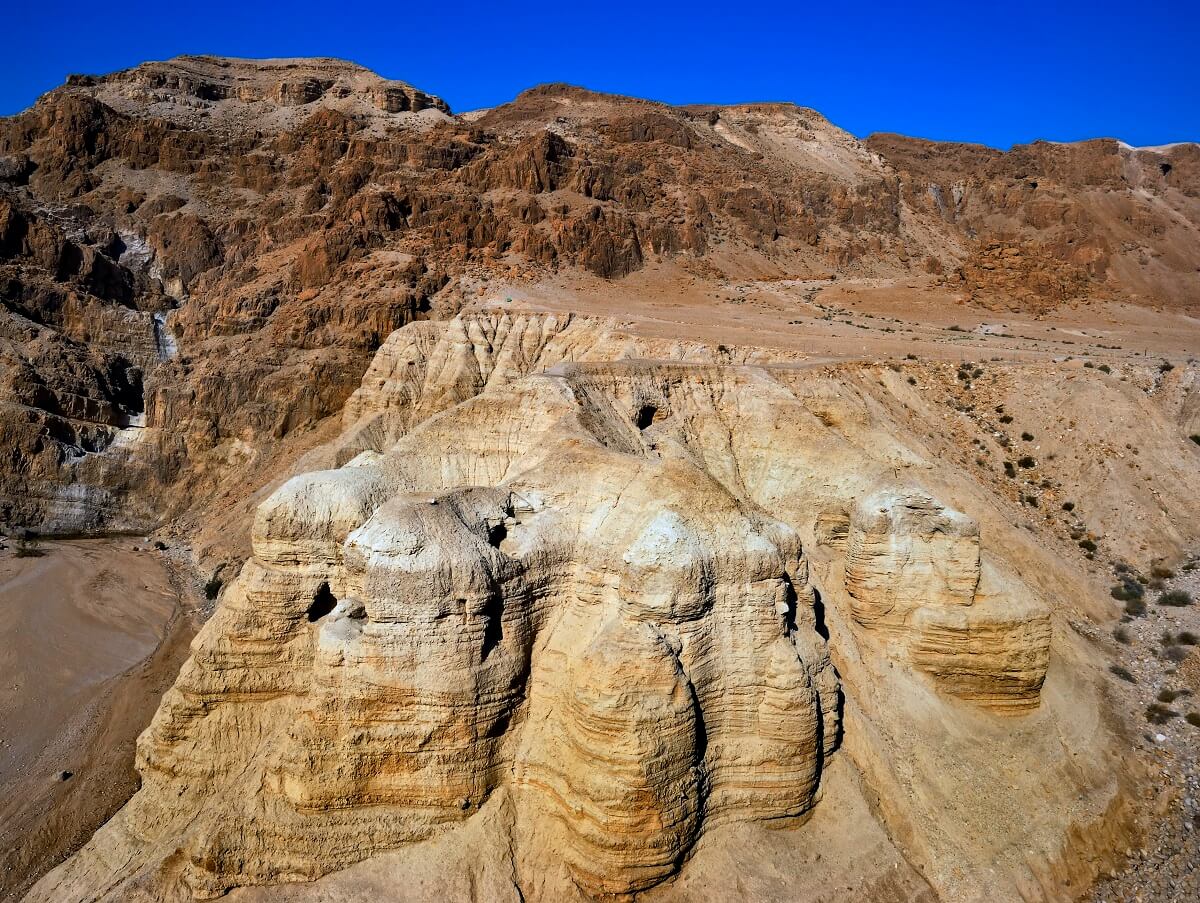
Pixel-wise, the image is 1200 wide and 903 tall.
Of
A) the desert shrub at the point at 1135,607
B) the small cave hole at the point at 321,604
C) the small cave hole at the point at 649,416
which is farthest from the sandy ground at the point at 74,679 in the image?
the desert shrub at the point at 1135,607

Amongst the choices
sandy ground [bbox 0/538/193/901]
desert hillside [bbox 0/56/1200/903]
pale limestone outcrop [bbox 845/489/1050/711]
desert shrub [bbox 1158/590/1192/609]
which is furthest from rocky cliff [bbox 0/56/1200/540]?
desert shrub [bbox 1158/590/1192/609]

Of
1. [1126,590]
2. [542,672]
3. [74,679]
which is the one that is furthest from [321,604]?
[1126,590]

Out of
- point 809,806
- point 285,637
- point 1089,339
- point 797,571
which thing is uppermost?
point 1089,339

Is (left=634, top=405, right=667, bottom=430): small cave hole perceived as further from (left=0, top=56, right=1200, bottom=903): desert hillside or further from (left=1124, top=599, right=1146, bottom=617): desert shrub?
(left=1124, top=599, right=1146, bottom=617): desert shrub

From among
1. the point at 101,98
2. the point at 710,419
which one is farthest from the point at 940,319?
the point at 101,98

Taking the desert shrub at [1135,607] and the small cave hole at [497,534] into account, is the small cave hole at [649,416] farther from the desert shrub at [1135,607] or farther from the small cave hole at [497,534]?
the desert shrub at [1135,607]

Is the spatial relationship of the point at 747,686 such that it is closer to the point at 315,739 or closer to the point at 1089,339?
the point at 315,739
